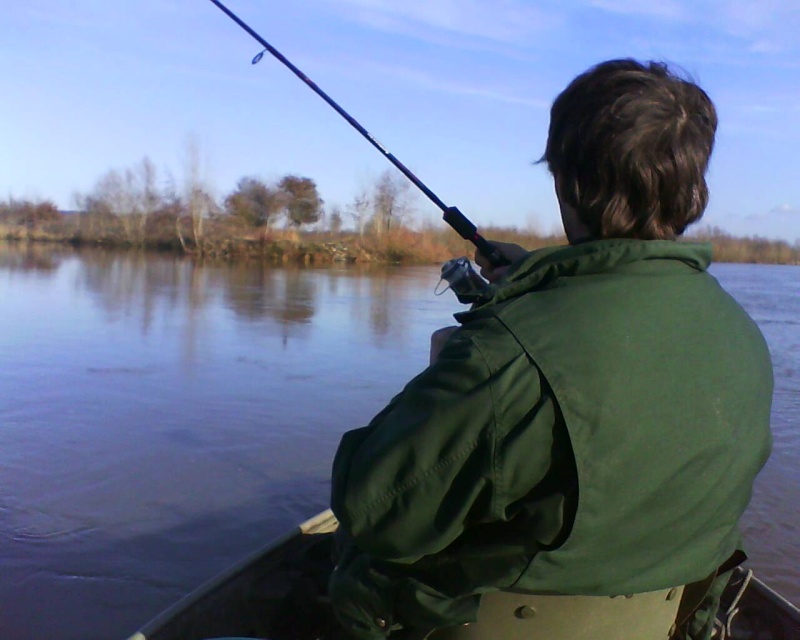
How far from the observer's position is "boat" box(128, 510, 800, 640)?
8.18 feet

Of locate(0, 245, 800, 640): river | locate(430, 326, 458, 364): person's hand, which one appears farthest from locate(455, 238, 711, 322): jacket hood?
locate(0, 245, 800, 640): river

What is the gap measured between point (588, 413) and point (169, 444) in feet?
18.1

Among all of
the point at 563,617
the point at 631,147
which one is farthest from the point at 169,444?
the point at 631,147

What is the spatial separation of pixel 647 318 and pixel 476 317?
31cm

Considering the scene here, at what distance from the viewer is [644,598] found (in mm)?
1622

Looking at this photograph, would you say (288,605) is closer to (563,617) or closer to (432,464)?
(563,617)

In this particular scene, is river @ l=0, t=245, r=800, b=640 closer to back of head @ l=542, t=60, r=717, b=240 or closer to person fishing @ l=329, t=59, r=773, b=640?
person fishing @ l=329, t=59, r=773, b=640

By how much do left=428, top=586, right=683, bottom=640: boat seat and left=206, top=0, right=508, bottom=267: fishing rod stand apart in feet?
3.44

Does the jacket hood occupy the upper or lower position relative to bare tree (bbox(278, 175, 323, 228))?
lower

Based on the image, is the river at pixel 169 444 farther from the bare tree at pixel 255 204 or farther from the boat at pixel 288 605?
the bare tree at pixel 255 204

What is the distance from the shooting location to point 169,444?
6.39 meters

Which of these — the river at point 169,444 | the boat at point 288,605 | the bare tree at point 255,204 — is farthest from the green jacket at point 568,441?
the bare tree at point 255,204

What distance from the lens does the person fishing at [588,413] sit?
4.58 ft

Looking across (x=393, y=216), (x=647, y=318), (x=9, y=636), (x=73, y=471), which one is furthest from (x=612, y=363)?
(x=393, y=216)
